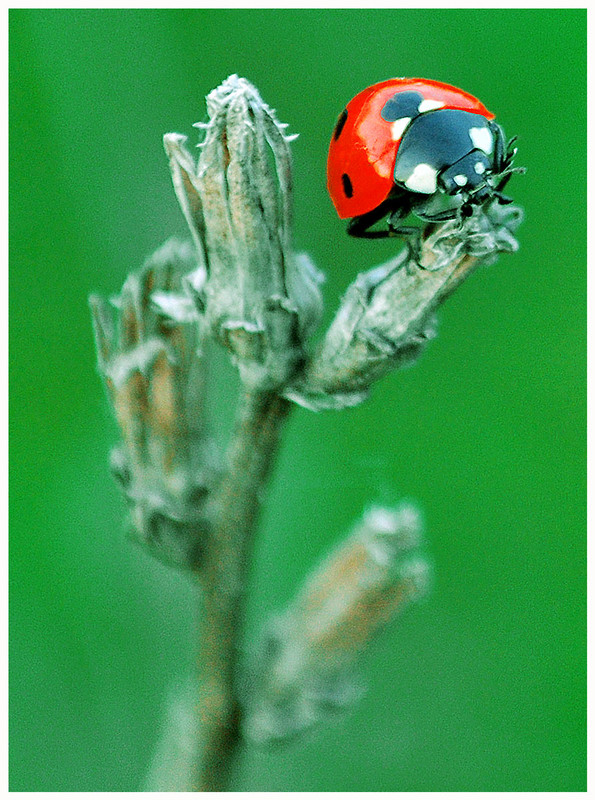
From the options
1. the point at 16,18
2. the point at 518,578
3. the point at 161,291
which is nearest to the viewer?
the point at 161,291

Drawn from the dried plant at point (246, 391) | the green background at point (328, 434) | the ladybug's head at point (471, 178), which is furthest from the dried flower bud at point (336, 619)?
the ladybug's head at point (471, 178)

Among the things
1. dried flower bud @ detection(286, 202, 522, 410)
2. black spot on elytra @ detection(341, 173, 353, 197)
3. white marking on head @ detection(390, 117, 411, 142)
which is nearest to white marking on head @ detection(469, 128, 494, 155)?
white marking on head @ detection(390, 117, 411, 142)

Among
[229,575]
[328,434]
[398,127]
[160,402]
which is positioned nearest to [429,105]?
[398,127]

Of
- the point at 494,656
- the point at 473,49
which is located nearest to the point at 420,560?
the point at 494,656

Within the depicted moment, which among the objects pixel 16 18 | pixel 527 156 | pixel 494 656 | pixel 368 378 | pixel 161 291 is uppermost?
pixel 16 18

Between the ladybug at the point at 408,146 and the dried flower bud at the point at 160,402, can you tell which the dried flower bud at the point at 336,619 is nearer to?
the dried flower bud at the point at 160,402

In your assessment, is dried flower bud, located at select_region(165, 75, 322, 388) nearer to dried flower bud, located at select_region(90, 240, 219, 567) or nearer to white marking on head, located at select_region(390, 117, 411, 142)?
dried flower bud, located at select_region(90, 240, 219, 567)
